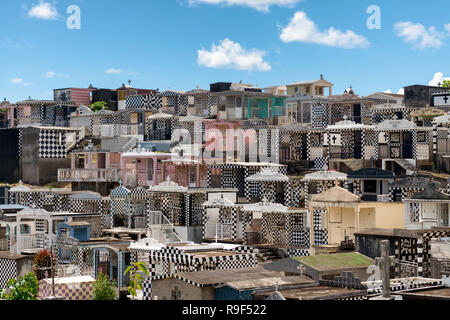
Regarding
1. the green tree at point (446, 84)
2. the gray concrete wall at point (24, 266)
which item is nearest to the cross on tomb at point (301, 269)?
the gray concrete wall at point (24, 266)

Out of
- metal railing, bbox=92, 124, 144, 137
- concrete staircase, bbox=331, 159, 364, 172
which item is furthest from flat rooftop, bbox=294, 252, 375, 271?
metal railing, bbox=92, 124, 144, 137

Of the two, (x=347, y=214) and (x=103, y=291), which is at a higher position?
(x=347, y=214)

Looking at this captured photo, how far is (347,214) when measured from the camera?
104 ft

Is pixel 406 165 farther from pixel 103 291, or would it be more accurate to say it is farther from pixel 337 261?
pixel 103 291

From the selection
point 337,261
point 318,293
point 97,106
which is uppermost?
point 97,106

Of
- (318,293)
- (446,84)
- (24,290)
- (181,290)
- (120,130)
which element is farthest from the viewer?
(446,84)

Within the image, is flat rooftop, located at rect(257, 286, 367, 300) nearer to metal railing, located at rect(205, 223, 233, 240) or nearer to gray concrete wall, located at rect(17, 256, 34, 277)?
metal railing, located at rect(205, 223, 233, 240)

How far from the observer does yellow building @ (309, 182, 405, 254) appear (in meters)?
30.6

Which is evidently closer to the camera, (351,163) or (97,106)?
(351,163)

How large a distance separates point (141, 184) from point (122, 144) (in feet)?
21.0

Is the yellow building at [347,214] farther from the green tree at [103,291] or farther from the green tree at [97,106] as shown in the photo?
the green tree at [97,106]

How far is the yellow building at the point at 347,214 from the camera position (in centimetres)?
3061

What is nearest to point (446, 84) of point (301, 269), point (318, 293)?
point (301, 269)
